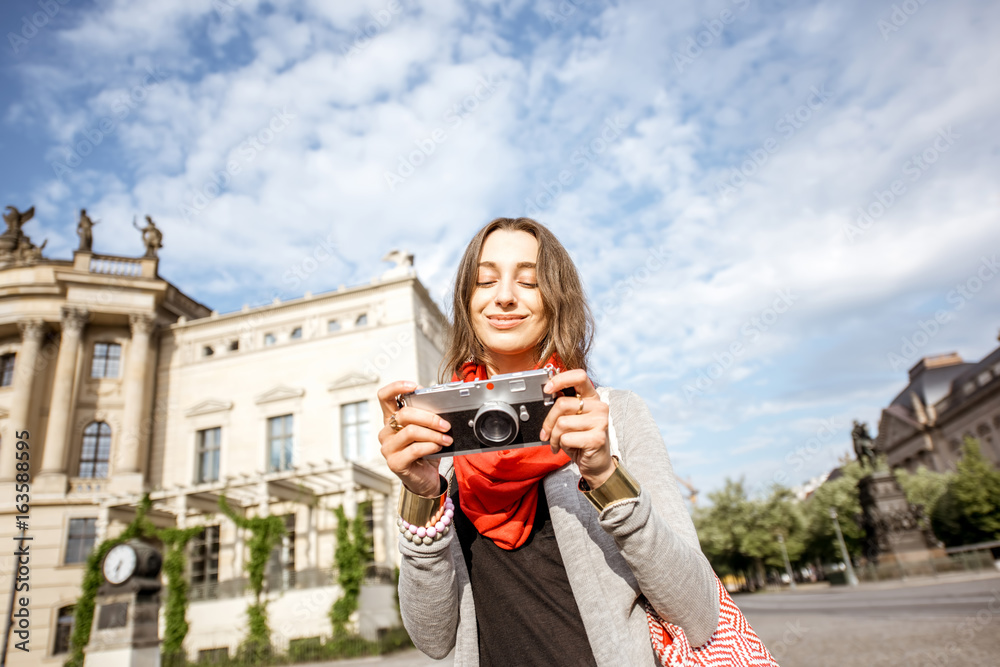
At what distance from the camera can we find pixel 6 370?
1104 inches

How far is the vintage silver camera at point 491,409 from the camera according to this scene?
1.35 meters

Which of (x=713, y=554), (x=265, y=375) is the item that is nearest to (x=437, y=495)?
(x=265, y=375)

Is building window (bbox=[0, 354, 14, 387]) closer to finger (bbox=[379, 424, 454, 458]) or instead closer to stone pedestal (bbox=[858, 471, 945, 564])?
finger (bbox=[379, 424, 454, 458])

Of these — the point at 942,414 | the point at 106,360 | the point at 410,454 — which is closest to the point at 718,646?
the point at 410,454

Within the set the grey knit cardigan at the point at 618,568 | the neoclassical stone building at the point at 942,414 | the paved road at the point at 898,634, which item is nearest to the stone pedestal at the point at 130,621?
the paved road at the point at 898,634

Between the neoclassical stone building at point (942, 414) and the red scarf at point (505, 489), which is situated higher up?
the neoclassical stone building at point (942, 414)

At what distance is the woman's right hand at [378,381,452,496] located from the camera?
1378 mm

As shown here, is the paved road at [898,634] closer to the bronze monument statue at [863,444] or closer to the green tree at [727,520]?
the bronze monument statue at [863,444]

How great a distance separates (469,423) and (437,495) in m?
0.23

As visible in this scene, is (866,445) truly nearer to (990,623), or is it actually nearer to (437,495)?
(990,623)

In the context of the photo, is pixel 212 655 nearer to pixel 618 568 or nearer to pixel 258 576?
pixel 258 576

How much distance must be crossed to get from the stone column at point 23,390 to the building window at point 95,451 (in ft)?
6.79

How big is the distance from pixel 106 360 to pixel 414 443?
33.0 metres

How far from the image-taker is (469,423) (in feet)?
4.59
